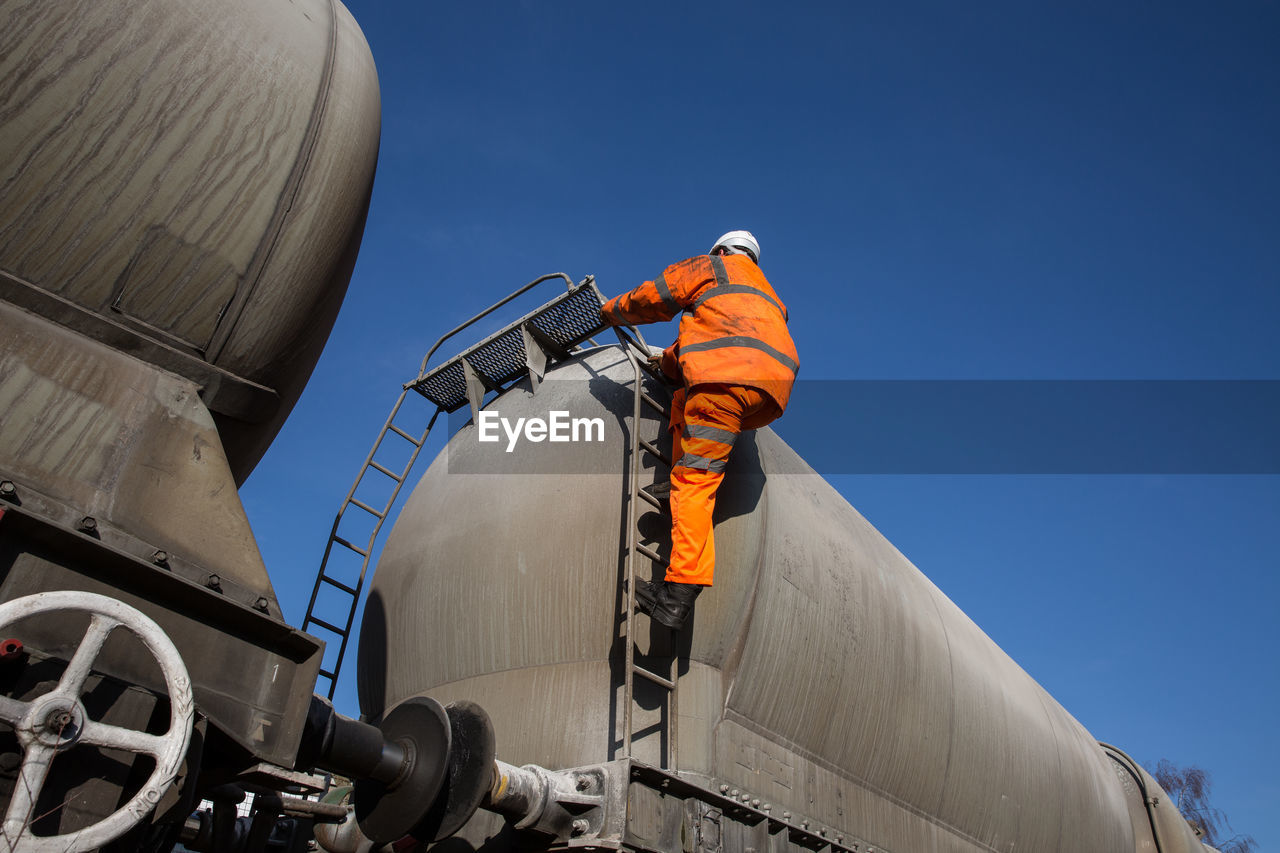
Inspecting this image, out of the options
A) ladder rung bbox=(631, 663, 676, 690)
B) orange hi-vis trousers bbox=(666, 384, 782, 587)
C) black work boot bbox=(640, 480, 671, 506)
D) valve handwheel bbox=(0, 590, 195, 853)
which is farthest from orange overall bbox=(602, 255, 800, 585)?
valve handwheel bbox=(0, 590, 195, 853)

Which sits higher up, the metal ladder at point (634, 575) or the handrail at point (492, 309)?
the handrail at point (492, 309)

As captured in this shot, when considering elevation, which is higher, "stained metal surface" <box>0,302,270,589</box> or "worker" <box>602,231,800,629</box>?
"worker" <box>602,231,800,629</box>

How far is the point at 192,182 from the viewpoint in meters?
2.94

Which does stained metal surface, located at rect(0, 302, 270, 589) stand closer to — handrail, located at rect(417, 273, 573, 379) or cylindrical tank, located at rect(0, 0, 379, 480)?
cylindrical tank, located at rect(0, 0, 379, 480)

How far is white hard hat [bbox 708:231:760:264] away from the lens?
5.16m

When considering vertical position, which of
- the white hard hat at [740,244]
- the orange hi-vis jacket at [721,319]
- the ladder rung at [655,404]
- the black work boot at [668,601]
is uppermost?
the white hard hat at [740,244]

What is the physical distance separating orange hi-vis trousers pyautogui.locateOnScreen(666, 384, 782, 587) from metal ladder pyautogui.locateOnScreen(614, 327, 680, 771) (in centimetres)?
15

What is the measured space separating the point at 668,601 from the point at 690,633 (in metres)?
0.33

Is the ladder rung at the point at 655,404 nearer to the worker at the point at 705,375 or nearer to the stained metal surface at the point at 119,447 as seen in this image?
the worker at the point at 705,375

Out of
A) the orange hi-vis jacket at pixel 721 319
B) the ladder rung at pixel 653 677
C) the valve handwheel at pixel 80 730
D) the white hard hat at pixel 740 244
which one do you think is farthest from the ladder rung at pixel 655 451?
the valve handwheel at pixel 80 730

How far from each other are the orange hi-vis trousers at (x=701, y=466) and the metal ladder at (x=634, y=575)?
154 millimetres

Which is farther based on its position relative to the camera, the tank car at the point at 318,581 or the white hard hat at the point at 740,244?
the white hard hat at the point at 740,244

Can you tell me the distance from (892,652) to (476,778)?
2929mm

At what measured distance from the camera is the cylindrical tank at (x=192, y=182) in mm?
2699
